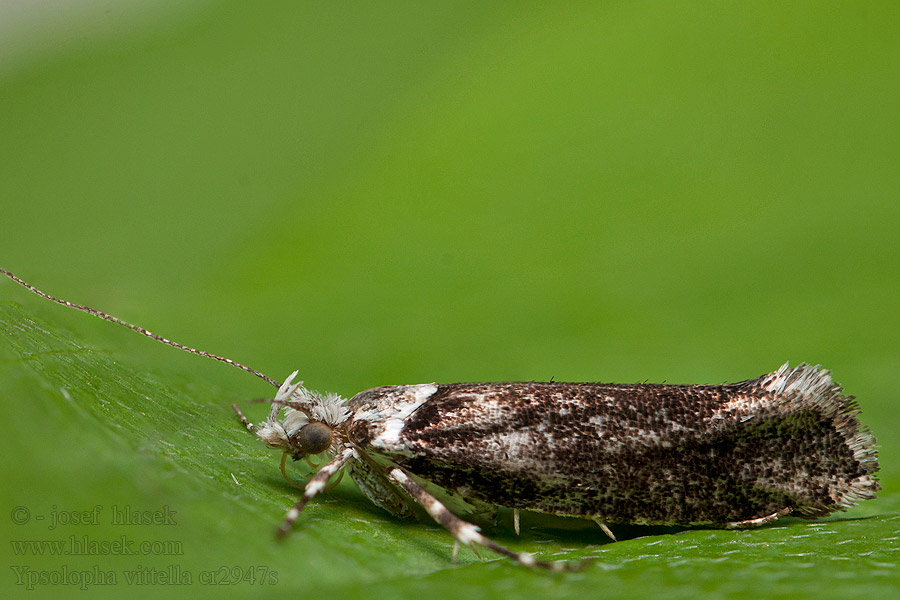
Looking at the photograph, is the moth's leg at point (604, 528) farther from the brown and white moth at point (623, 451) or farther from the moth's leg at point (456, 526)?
the moth's leg at point (456, 526)

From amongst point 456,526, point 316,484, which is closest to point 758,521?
point 456,526

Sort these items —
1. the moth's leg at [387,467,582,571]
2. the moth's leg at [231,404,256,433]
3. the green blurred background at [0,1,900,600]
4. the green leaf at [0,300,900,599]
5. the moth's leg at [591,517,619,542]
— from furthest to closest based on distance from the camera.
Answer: the moth's leg at [231,404,256,433] → the moth's leg at [591,517,619,542] → the moth's leg at [387,467,582,571] → the green blurred background at [0,1,900,600] → the green leaf at [0,300,900,599]

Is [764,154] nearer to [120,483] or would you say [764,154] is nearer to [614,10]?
[614,10]

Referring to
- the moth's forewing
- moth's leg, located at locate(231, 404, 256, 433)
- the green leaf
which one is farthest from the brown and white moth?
moth's leg, located at locate(231, 404, 256, 433)

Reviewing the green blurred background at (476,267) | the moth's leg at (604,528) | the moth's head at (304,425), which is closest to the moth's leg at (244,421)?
the green blurred background at (476,267)


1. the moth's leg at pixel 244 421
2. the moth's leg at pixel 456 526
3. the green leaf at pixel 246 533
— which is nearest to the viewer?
the green leaf at pixel 246 533

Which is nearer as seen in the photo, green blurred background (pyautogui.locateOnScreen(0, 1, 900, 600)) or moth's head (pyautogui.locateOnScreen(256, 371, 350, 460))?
green blurred background (pyautogui.locateOnScreen(0, 1, 900, 600))

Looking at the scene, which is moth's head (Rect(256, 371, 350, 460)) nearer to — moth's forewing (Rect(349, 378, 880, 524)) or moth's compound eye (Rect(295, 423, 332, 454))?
moth's compound eye (Rect(295, 423, 332, 454))

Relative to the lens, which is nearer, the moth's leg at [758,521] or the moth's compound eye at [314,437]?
the moth's leg at [758,521]
